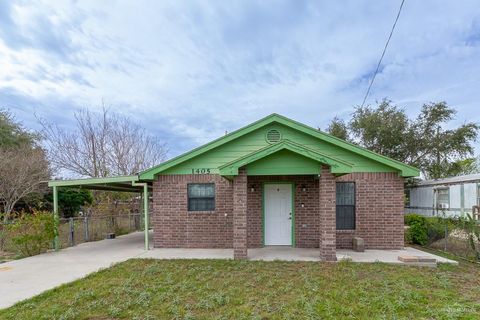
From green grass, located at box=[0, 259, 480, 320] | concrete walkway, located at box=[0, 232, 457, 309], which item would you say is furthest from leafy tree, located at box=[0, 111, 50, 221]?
green grass, located at box=[0, 259, 480, 320]

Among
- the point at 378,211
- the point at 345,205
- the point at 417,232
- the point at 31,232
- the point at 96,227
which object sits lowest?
the point at 96,227

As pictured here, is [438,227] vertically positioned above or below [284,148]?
below

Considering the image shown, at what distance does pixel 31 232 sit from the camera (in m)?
9.92

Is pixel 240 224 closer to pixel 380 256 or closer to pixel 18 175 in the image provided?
pixel 380 256

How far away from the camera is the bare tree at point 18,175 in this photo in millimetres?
17188

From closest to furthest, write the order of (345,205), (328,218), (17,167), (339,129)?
(328,218)
(345,205)
(17,167)
(339,129)

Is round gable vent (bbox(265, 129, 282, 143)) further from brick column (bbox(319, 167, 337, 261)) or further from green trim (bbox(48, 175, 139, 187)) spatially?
green trim (bbox(48, 175, 139, 187))

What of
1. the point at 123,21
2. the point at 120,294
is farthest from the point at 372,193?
the point at 123,21

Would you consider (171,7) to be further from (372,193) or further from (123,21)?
(372,193)

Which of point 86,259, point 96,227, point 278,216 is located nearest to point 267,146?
point 278,216

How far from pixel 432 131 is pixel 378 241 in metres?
17.6

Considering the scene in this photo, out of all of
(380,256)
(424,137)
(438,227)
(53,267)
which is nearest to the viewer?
(53,267)

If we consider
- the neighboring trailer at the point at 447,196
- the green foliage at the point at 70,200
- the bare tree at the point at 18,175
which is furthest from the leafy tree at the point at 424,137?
the bare tree at the point at 18,175

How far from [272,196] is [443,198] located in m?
11.6
